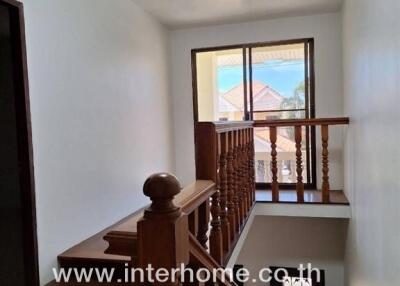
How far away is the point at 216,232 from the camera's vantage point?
6.44 ft

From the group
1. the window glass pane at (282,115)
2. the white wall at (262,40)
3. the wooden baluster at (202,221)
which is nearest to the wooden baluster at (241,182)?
the wooden baluster at (202,221)

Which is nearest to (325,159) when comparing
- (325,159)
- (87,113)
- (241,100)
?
(325,159)

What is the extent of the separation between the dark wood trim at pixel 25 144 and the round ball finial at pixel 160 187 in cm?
144

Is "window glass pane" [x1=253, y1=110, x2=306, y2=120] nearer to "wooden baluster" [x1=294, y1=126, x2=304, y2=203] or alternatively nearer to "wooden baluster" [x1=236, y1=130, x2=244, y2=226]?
"wooden baluster" [x1=294, y1=126, x2=304, y2=203]

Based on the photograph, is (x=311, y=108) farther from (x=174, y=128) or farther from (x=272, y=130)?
(x=174, y=128)

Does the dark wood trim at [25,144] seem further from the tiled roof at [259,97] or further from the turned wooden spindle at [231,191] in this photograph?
the tiled roof at [259,97]

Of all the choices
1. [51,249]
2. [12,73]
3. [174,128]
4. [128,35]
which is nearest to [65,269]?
[51,249]

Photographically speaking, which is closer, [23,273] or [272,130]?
[23,273]

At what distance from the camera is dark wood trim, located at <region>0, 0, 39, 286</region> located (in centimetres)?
203

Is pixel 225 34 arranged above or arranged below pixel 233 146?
above

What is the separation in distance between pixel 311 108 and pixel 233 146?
6.99ft

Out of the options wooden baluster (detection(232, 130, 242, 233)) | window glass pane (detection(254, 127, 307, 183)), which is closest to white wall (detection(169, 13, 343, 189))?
window glass pane (detection(254, 127, 307, 183))

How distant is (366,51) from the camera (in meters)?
2.26

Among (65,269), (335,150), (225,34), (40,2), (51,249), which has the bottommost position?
(65,269)
